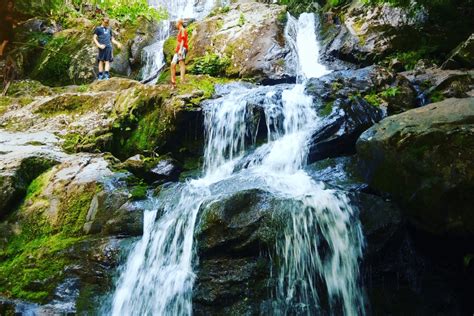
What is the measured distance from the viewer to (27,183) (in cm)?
739

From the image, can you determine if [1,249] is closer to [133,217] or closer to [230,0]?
[133,217]

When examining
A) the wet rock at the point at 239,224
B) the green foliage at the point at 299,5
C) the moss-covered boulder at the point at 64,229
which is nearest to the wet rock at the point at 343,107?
the wet rock at the point at 239,224

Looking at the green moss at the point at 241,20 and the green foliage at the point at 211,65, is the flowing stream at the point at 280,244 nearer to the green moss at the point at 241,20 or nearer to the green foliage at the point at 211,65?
the green foliage at the point at 211,65

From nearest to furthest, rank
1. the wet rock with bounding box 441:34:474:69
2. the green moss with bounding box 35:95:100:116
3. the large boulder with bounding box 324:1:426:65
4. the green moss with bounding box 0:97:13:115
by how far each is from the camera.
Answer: the wet rock with bounding box 441:34:474:69
the green moss with bounding box 35:95:100:116
the green moss with bounding box 0:97:13:115
the large boulder with bounding box 324:1:426:65

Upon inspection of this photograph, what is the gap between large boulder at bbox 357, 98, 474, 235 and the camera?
4.88 meters

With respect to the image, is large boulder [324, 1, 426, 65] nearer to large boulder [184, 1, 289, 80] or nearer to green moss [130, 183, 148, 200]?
large boulder [184, 1, 289, 80]

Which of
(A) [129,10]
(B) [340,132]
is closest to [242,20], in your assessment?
(A) [129,10]

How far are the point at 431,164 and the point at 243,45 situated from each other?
8236mm

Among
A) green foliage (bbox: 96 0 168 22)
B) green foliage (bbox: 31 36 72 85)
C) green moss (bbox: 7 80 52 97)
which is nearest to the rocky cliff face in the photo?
green moss (bbox: 7 80 52 97)

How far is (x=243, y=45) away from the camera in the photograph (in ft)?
40.2

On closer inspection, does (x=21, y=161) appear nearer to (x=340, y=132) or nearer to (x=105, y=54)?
(x=340, y=132)

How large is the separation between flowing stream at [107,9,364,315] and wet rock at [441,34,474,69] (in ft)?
11.6

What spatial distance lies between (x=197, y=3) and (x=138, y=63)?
6411 millimetres

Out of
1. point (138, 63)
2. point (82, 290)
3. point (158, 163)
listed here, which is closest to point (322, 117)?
point (158, 163)
